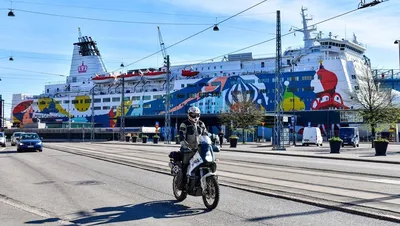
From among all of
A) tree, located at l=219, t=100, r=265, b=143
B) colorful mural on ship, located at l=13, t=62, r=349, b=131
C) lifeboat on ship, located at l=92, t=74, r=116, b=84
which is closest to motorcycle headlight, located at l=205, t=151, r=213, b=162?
tree, located at l=219, t=100, r=265, b=143

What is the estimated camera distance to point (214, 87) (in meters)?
79.0

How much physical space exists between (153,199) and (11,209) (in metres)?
2.65

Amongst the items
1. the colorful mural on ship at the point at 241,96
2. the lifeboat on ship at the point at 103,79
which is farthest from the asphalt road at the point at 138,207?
the lifeboat on ship at the point at 103,79

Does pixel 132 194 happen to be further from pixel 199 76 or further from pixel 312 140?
pixel 199 76

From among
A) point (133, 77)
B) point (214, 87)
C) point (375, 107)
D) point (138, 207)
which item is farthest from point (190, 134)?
point (133, 77)

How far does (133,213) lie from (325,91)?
217ft

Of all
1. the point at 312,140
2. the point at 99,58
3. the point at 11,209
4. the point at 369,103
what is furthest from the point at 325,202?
the point at 99,58

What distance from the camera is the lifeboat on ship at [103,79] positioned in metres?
93.6

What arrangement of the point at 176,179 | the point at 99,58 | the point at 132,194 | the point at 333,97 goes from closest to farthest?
the point at 176,179, the point at 132,194, the point at 333,97, the point at 99,58

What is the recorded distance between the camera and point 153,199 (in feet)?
29.1

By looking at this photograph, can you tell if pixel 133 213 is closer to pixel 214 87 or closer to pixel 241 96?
pixel 241 96

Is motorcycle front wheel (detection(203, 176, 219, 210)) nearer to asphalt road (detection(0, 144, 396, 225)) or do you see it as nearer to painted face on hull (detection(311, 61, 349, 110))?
asphalt road (detection(0, 144, 396, 225))

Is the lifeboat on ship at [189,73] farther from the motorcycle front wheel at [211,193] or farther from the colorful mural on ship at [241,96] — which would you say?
the motorcycle front wheel at [211,193]

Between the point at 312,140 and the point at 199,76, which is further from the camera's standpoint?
the point at 199,76
